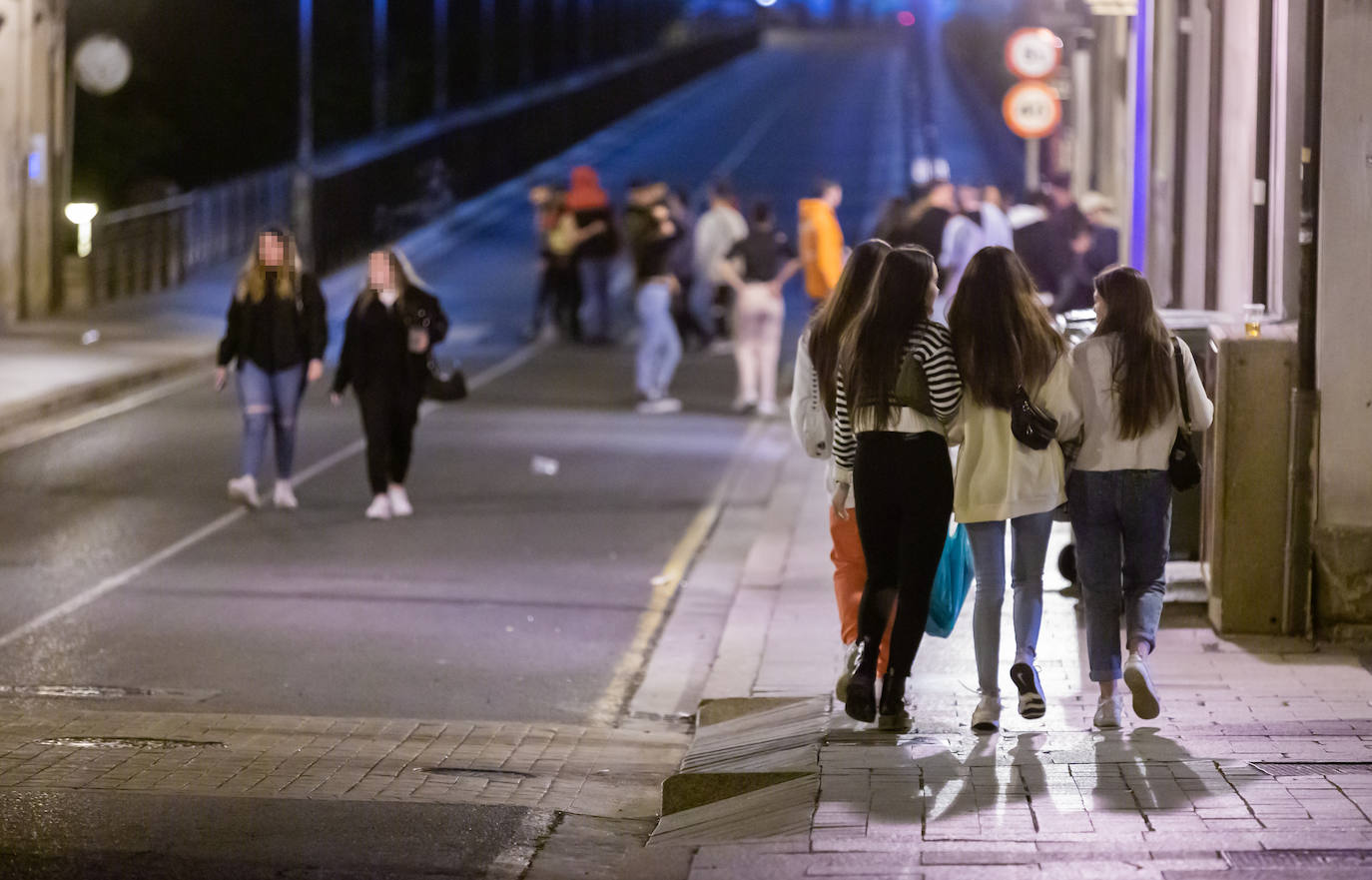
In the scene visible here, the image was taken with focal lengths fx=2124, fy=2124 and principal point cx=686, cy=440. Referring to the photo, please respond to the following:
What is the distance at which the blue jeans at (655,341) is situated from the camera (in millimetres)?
18172

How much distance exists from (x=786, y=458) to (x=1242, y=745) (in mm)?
9300

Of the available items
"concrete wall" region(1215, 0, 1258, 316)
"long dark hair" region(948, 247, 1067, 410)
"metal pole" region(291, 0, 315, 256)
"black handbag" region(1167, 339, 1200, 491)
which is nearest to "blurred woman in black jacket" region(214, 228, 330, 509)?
"concrete wall" region(1215, 0, 1258, 316)

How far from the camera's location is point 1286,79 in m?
8.62

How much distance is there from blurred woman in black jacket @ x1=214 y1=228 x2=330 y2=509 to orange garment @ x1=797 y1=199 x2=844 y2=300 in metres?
6.18

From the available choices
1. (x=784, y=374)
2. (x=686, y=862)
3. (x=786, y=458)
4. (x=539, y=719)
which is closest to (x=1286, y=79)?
(x=539, y=719)

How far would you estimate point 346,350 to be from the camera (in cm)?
1273

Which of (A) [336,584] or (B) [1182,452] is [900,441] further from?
(A) [336,584]

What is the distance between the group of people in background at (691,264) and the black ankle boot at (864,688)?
28.2 feet

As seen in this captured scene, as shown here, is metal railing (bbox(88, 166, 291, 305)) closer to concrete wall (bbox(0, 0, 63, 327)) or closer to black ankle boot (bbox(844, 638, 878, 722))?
concrete wall (bbox(0, 0, 63, 327))

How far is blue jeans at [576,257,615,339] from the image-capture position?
23516 millimetres

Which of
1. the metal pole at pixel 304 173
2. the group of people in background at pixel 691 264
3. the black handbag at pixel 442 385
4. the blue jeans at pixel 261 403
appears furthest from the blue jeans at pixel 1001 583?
the metal pole at pixel 304 173

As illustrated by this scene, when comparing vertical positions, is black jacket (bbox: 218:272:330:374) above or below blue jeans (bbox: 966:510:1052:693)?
above

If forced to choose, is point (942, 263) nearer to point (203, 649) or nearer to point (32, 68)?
point (203, 649)

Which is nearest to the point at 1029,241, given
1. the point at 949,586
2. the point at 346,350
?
the point at 346,350
